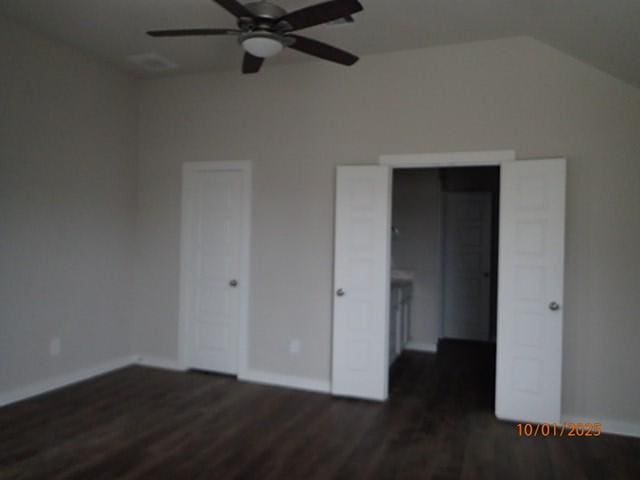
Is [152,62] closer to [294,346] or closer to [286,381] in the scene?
[294,346]

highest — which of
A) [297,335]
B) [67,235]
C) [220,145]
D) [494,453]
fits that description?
[220,145]

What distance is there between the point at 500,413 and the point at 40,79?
4.71 metres

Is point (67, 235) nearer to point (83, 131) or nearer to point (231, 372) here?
point (83, 131)

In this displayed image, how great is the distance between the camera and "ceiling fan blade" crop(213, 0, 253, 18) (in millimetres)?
2232

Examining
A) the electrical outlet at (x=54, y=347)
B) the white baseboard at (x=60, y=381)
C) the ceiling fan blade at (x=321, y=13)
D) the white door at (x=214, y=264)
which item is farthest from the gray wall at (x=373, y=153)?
the ceiling fan blade at (x=321, y=13)

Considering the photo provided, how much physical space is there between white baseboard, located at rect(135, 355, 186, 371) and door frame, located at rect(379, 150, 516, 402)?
9.64 ft

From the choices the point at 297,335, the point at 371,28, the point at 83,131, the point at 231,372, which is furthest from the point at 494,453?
the point at 83,131

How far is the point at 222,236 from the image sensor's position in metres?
4.56

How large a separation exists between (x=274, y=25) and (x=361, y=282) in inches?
88.3

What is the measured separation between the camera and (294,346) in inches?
167

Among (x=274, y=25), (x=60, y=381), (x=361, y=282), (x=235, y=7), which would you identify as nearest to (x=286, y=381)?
(x=361, y=282)

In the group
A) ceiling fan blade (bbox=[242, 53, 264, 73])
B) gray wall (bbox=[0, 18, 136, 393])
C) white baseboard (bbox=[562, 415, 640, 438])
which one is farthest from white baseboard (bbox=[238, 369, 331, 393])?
ceiling fan blade (bbox=[242, 53, 264, 73])

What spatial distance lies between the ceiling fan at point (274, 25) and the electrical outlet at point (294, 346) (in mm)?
2564

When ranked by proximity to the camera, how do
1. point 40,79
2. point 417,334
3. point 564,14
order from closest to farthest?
point 564,14, point 40,79, point 417,334
